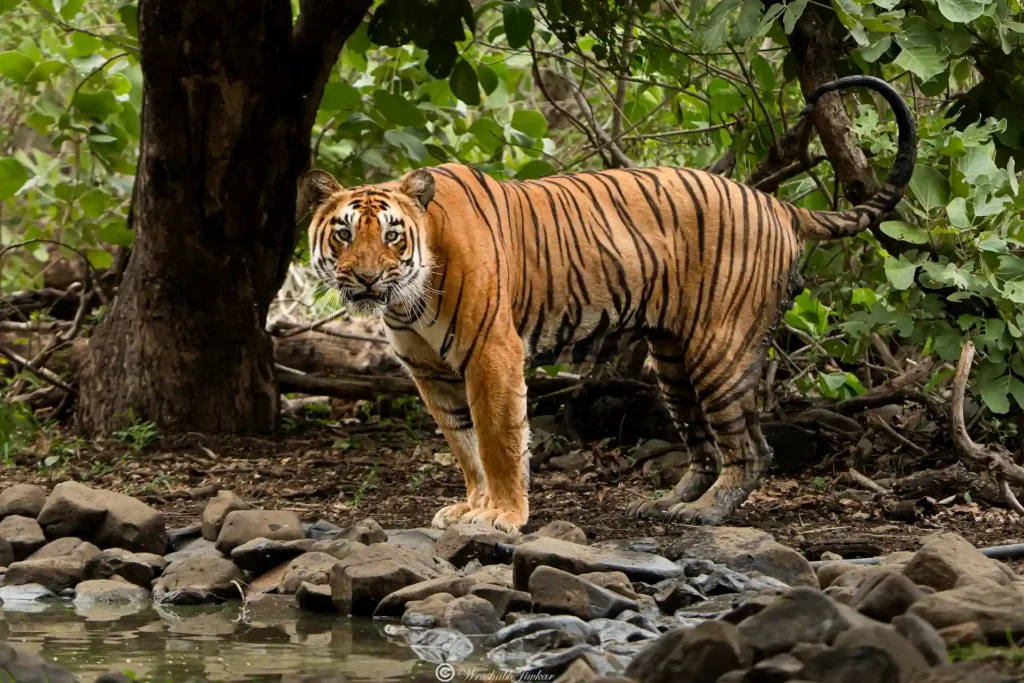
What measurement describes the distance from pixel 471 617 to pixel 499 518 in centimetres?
125

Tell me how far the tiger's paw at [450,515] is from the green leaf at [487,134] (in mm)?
2876

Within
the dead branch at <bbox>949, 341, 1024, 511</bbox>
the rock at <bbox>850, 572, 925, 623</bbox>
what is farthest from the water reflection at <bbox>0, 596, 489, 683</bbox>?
the dead branch at <bbox>949, 341, 1024, 511</bbox>

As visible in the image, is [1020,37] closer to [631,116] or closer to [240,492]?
[631,116]

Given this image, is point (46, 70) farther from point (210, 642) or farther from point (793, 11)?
point (210, 642)

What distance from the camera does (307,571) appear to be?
203 inches

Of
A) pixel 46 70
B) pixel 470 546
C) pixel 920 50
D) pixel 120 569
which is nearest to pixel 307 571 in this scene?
pixel 470 546

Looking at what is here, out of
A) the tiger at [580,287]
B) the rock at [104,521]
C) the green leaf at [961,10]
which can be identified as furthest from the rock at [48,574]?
the green leaf at [961,10]

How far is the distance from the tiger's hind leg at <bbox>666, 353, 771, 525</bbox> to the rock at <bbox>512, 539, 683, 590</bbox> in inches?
42.2

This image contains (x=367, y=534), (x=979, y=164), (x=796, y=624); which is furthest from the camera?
(x=979, y=164)

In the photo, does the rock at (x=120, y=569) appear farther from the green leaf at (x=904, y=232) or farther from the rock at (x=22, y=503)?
the green leaf at (x=904, y=232)

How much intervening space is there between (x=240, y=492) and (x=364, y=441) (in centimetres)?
133

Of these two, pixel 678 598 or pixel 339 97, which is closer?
pixel 678 598

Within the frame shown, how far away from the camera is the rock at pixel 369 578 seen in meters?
4.79

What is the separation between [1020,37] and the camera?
6.13 meters
